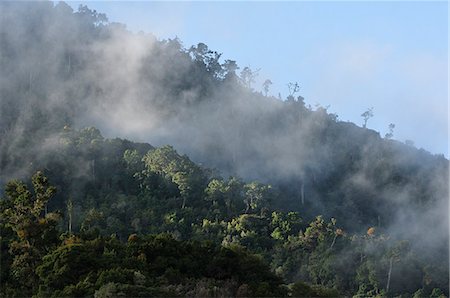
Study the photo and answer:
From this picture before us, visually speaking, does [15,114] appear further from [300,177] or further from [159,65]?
[300,177]

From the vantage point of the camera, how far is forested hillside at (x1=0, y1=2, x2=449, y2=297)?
40969 millimetres

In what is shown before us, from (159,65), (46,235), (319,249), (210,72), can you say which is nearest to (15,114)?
(159,65)

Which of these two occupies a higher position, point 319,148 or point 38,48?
point 38,48

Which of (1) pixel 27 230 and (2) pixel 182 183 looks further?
(2) pixel 182 183

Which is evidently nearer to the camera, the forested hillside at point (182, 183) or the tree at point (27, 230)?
the tree at point (27, 230)

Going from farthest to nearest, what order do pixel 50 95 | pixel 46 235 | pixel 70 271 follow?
pixel 50 95 < pixel 46 235 < pixel 70 271

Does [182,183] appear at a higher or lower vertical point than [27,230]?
higher

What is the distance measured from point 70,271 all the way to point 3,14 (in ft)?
301

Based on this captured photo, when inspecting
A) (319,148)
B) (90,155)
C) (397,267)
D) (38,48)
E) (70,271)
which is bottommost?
(70,271)

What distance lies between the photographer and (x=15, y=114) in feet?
320

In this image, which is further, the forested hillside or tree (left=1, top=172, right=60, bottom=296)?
the forested hillside

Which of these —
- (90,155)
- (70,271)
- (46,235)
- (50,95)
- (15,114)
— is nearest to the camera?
(70,271)

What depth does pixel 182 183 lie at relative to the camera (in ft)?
268

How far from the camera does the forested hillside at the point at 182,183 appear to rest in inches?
1613
